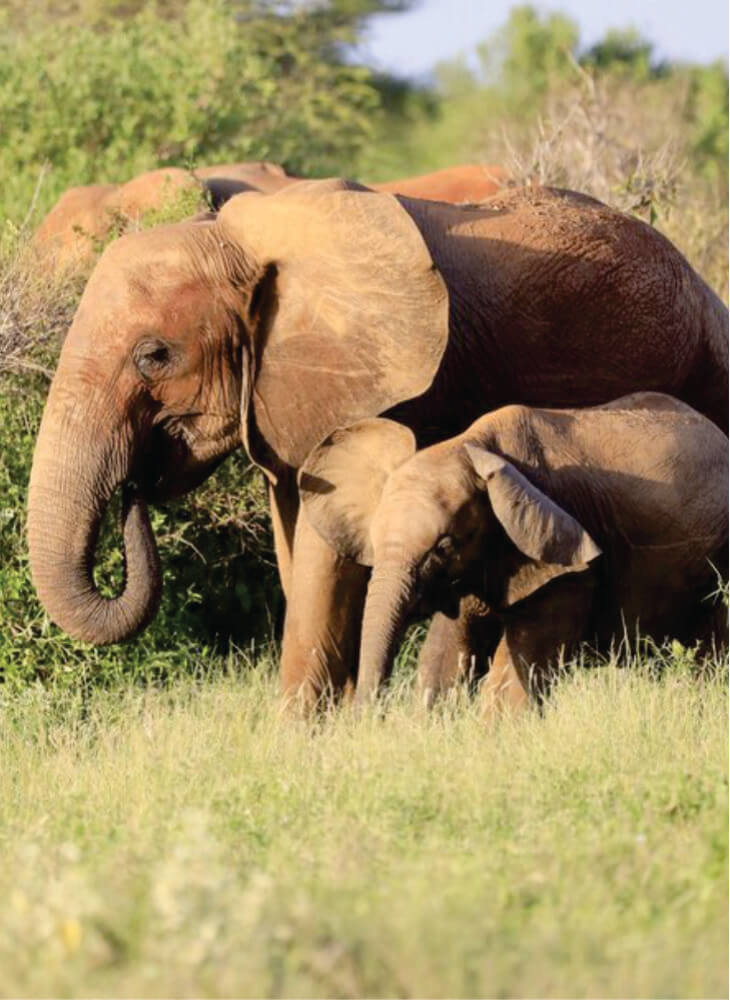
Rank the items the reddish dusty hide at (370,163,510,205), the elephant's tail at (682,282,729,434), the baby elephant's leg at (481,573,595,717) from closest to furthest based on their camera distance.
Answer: the baby elephant's leg at (481,573,595,717) → the elephant's tail at (682,282,729,434) → the reddish dusty hide at (370,163,510,205)

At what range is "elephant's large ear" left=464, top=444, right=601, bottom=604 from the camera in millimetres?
7441

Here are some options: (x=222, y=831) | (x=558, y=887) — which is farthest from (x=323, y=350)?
(x=558, y=887)

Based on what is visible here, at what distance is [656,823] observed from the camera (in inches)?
234

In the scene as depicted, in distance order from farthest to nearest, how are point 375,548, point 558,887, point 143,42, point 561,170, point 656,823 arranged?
point 143,42, point 561,170, point 375,548, point 656,823, point 558,887

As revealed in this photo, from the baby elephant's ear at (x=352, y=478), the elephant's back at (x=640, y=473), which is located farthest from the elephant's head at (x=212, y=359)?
the elephant's back at (x=640, y=473)

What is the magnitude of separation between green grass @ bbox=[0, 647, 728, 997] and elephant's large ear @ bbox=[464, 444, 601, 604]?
0.38m

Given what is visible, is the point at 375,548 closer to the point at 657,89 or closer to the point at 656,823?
the point at 656,823

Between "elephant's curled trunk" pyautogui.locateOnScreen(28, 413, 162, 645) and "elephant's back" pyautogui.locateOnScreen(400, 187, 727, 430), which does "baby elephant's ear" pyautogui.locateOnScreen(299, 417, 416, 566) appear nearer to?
"elephant's back" pyautogui.locateOnScreen(400, 187, 727, 430)

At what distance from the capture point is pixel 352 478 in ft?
26.1

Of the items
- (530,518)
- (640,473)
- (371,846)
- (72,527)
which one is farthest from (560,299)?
(371,846)

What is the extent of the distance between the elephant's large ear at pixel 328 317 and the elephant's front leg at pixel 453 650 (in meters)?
0.77

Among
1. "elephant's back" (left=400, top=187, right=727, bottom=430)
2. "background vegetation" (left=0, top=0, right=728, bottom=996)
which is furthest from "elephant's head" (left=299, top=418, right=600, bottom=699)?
"elephant's back" (left=400, top=187, right=727, bottom=430)

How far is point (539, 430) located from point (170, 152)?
9086 mm

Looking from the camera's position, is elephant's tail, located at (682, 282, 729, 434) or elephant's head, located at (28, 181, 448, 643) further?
elephant's tail, located at (682, 282, 729, 434)
